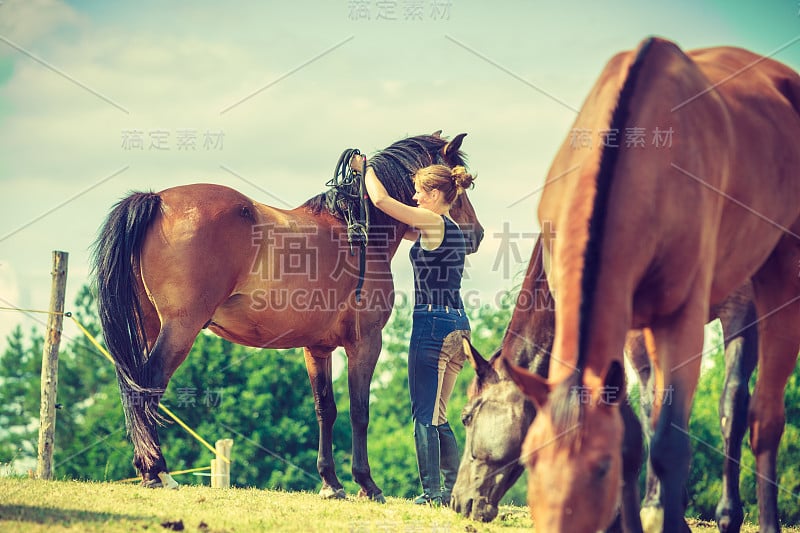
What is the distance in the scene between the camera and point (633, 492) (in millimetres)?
5148

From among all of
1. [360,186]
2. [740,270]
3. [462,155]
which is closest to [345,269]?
[360,186]

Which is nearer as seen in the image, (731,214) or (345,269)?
(731,214)

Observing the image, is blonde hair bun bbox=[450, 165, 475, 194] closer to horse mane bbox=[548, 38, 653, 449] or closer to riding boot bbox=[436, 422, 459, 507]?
riding boot bbox=[436, 422, 459, 507]

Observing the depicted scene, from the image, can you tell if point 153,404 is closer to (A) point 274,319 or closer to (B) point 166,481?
(B) point 166,481

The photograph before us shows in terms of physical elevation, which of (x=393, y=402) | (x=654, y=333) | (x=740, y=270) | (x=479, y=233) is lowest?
(x=393, y=402)

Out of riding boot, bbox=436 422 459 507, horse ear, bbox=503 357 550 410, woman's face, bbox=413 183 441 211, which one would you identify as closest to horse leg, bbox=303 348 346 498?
riding boot, bbox=436 422 459 507

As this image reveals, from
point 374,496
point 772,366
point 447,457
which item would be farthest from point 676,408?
point 374,496

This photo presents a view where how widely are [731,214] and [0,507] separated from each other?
488 cm

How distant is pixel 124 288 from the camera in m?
7.80

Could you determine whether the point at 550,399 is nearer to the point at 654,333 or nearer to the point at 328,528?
the point at 654,333

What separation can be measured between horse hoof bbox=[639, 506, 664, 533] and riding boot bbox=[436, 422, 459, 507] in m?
2.49

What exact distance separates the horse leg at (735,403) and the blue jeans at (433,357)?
7.16 feet

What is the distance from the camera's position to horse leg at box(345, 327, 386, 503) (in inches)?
333

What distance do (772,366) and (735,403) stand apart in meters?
0.61
